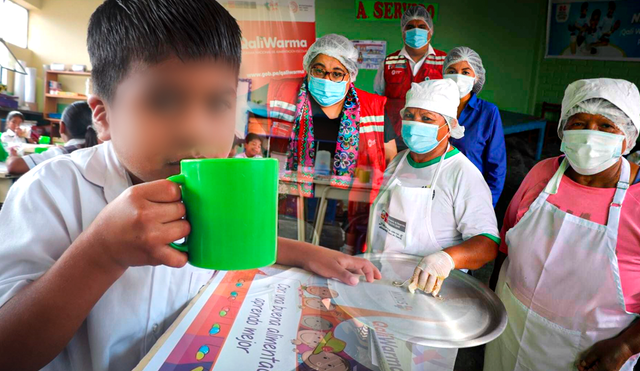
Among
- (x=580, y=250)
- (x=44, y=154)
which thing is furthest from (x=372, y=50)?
(x=44, y=154)

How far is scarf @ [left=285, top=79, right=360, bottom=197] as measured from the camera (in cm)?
72

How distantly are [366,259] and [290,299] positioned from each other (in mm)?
182

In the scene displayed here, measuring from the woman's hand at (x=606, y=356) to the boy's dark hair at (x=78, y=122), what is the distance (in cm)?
78

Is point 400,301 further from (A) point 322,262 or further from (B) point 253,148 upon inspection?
(B) point 253,148

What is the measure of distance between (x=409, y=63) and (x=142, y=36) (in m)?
0.56

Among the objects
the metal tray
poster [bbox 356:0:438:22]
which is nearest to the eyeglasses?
poster [bbox 356:0:438:22]

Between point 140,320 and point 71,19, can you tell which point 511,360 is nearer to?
point 140,320

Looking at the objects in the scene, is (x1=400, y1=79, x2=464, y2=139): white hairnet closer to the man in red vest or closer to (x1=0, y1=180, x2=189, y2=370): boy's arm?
the man in red vest

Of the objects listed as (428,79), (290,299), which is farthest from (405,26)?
(290,299)

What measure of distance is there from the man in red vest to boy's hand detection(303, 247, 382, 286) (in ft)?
1.00

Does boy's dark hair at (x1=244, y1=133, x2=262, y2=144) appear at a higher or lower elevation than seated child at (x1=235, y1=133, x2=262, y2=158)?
higher

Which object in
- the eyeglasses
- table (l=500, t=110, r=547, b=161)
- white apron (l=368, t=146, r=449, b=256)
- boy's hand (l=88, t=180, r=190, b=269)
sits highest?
the eyeglasses

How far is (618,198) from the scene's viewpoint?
0.53m

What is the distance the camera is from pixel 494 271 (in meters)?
0.62
